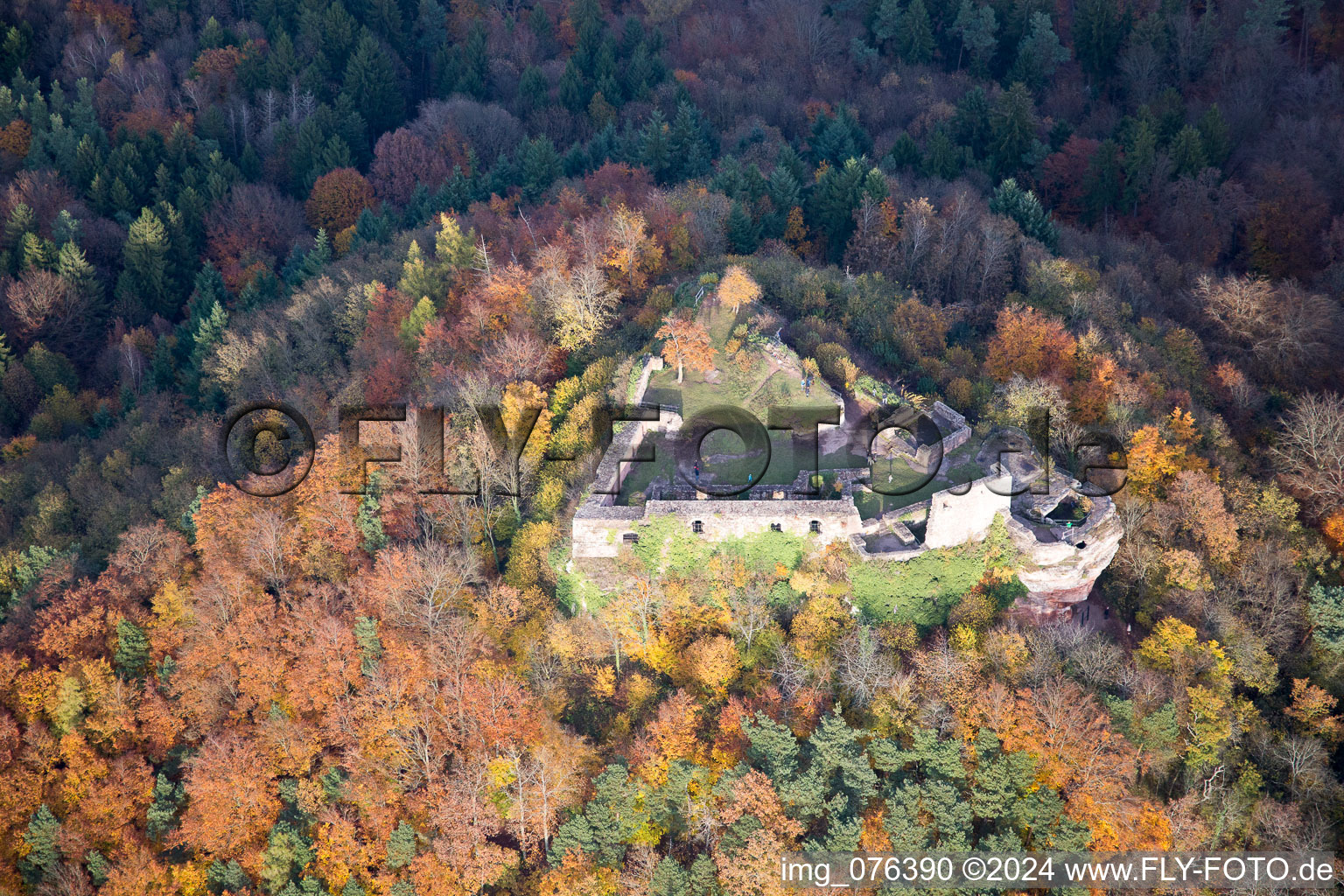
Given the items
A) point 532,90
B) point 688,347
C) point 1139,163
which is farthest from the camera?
point 532,90

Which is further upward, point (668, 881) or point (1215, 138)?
point (1215, 138)

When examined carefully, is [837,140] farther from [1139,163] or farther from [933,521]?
[933,521]

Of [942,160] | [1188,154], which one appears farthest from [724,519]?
[1188,154]

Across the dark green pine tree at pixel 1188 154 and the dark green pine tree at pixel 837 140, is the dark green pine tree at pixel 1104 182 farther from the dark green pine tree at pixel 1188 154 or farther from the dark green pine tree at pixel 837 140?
the dark green pine tree at pixel 837 140

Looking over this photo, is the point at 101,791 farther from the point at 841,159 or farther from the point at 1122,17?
the point at 1122,17

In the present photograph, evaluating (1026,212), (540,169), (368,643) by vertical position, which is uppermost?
(1026,212)

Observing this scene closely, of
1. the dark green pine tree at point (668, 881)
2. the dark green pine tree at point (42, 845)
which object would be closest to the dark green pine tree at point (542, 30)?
the dark green pine tree at point (42, 845)

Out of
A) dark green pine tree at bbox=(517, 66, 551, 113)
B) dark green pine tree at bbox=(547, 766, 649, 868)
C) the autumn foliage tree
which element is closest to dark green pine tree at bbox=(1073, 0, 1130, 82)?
dark green pine tree at bbox=(517, 66, 551, 113)
